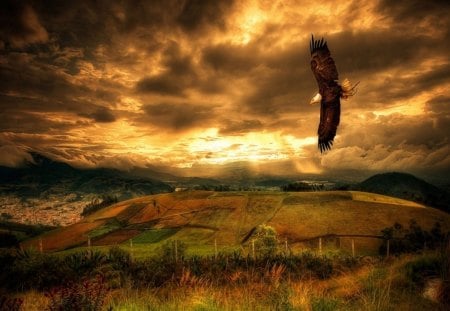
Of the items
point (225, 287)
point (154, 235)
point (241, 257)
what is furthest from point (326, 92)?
point (154, 235)

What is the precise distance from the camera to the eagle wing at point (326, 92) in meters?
6.43

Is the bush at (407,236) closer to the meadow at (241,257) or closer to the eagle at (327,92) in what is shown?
→ the meadow at (241,257)

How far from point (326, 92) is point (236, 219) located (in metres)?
76.7

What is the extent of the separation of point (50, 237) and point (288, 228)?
63.0 meters

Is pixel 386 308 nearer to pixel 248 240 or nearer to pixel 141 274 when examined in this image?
pixel 141 274

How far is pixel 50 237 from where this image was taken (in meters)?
88.2

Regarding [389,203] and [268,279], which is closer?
[268,279]

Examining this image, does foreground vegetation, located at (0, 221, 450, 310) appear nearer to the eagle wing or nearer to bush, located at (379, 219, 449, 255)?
the eagle wing

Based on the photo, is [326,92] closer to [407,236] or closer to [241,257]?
[241,257]

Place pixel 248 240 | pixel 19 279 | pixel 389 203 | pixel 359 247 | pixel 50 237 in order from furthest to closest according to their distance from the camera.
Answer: pixel 50 237
pixel 389 203
pixel 248 240
pixel 359 247
pixel 19 279

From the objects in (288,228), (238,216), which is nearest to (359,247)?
(288,228)

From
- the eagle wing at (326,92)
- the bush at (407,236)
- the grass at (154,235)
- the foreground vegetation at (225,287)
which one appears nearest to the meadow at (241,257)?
the foreground vegetation at (225,287)

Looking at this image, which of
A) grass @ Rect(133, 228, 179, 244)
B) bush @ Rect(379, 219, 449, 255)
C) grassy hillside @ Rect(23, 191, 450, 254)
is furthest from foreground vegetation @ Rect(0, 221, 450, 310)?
grass @ Rect(133, 228, 179, 244)

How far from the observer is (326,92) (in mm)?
6555
